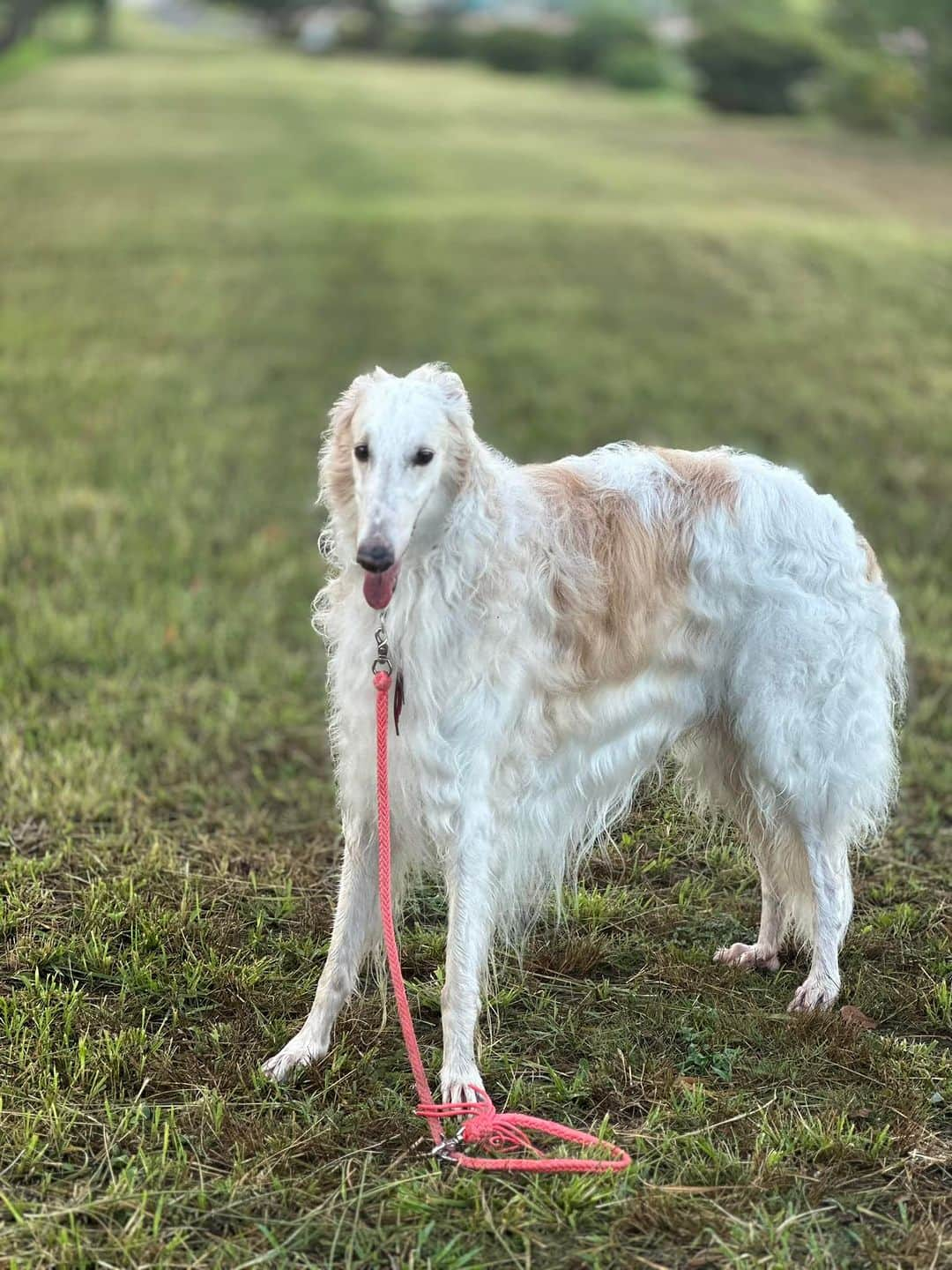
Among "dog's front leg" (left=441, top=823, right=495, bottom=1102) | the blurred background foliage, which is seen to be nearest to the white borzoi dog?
"dog's front leg" (left=441, top=823, right=495, bottom=1102)

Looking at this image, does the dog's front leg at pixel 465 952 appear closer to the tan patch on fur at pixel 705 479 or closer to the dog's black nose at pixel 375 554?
the dog's black nose at pixel 375 554

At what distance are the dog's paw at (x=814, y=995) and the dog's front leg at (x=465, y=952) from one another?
3.08 ft

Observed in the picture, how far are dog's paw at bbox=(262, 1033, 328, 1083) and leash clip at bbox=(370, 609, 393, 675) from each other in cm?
97

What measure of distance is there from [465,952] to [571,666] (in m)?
0.75

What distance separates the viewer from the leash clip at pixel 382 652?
319cm

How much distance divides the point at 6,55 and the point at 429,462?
101 ft

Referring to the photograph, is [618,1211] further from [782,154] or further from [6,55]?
[6,55]

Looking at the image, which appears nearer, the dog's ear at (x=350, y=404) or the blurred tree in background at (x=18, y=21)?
the dog's ear at (x=350, y=404)

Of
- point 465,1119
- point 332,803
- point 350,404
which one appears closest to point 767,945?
point 465,1119

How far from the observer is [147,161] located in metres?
19.0

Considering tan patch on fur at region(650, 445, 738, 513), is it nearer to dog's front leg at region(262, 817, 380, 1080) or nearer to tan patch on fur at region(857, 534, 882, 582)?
tan patch on fur at region(857, 534, 882, 582)

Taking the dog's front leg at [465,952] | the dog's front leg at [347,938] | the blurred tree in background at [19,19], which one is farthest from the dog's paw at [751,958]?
the blurred tree in background at [19,19]

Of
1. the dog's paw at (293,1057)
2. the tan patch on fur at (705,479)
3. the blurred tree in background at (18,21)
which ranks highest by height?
the blurred tree in background at (18,21)

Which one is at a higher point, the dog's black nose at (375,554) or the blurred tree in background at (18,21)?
the blurred tree in background at (18,21)
